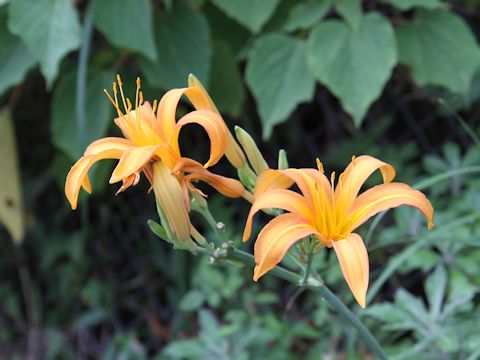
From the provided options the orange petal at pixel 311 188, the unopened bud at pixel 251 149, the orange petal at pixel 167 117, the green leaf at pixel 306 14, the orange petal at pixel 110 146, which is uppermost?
the orange petal at pixel 167 117

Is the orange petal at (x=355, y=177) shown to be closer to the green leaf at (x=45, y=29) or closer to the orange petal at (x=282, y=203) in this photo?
the orange petal at (x=282, y=203)

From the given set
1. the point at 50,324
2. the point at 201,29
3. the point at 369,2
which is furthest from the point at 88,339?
the point at 369,2

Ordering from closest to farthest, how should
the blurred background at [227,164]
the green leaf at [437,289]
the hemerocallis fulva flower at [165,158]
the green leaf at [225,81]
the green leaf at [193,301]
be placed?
the hemerocallis fulva flower at [165,158] < the green leaf at [437,289] < the blurred background at [227,164] < the green leaf at [193,301] < the green leaf at [225,81]

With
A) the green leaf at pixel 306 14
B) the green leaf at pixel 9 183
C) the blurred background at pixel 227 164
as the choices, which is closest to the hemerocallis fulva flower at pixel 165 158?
the blurred background at pixel 227 164

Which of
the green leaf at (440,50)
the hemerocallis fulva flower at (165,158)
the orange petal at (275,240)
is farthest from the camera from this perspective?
the green leaf at (440,50)

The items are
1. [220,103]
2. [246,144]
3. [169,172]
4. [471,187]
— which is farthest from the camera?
[220,103]

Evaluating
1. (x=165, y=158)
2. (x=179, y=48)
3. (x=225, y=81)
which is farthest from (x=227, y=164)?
(x=165, y=158)

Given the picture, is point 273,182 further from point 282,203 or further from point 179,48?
point 179,48

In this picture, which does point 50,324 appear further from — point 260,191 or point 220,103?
point 260,191
